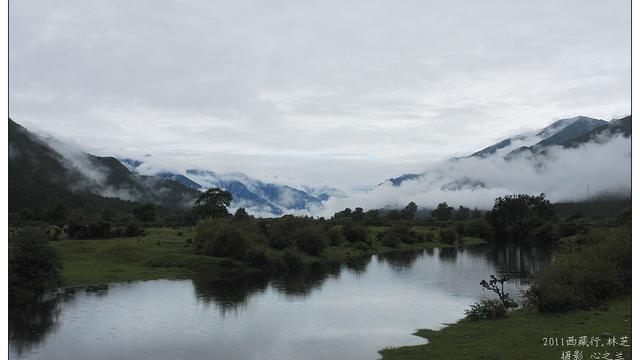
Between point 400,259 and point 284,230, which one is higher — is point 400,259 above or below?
below

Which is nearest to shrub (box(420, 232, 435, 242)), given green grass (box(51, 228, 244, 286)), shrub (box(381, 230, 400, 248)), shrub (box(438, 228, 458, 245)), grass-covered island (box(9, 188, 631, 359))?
shrub (box(438, 228, 458, 245))

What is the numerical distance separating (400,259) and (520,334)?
95032 millimetres

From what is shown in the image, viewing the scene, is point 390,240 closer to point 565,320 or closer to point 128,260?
point 128,260

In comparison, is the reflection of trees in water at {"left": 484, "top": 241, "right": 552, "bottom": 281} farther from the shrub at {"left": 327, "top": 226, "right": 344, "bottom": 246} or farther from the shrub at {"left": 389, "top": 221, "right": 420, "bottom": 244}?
the shrub at {"left": 327, "top": 226, "right": 344, "bottom": 246}

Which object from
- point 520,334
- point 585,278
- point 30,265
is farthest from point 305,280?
point 520,334

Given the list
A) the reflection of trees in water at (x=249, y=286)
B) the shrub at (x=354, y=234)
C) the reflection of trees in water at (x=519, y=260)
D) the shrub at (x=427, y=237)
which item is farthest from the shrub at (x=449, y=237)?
the reflection of trees in water at (x=249, y=286)

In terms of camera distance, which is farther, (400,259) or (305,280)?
(400,259)

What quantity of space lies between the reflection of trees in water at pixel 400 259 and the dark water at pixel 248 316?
44.1 ft

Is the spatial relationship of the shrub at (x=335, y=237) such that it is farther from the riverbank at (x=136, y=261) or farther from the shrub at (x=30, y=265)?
the shrub at (x=30, y=265)

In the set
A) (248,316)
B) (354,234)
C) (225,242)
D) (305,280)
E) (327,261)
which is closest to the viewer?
(248,316)

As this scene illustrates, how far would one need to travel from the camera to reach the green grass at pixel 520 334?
37.9 m

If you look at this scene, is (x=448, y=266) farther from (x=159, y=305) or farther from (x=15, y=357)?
(x=15, y=357)

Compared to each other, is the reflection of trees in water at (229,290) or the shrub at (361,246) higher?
the shrub at (361,246)

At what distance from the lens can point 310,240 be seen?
131 meters
